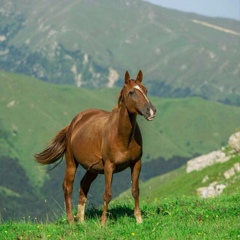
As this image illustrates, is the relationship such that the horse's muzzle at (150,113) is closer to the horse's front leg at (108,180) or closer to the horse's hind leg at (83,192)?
the horse's front leg at (108,180)

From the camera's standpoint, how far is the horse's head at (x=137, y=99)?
14.1 meters

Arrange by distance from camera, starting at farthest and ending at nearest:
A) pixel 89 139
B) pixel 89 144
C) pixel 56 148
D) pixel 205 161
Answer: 1. pixel 205 161
2. pixel 56 148
3. pixel 89 139
4. pixel 89 144

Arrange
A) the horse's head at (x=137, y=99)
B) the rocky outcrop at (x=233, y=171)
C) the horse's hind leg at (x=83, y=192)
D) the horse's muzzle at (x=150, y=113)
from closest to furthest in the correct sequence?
the horse's muzzle at (x=150, y=113), the horse's head at (x=137, y=99), the horse's hind leg at (x=83, y=192), the rocky outcrop at (x=233, y=171)

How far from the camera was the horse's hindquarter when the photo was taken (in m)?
16.2

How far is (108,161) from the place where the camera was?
1525 centimetres

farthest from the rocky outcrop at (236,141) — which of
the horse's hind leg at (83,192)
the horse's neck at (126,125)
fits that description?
the horse's neck at (126,125)

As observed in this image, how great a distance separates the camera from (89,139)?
1669cm

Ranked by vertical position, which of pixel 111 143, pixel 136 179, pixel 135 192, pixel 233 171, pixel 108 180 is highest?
pixel 111 143

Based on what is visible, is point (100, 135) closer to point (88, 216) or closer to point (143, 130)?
point (143, 130)

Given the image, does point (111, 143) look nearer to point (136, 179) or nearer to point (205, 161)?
point (136, 179)

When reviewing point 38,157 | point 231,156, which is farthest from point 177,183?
point 38,157

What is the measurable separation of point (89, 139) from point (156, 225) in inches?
144

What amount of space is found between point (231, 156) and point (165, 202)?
55505 millimetres

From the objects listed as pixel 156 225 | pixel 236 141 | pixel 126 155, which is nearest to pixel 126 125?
pixel 126 155
